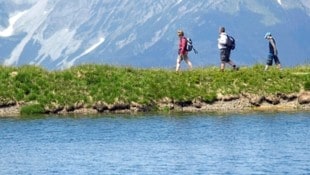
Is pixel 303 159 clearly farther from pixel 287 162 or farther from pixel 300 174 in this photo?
pixel 300 174

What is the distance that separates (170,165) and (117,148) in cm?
542

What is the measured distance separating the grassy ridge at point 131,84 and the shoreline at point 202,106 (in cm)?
31

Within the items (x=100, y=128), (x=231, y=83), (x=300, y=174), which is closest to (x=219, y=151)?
(x=300, y=174)

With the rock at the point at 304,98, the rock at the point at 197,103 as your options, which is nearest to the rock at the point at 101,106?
the rock at the point at 197,103

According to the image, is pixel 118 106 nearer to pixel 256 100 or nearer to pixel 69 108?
pixel 69 108

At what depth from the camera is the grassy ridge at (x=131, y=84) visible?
57.5m

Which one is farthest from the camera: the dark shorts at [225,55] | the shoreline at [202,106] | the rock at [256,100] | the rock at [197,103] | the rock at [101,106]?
the dark shorts at [225,55]

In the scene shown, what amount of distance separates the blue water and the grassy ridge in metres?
3.38

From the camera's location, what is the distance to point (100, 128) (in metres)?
48.8

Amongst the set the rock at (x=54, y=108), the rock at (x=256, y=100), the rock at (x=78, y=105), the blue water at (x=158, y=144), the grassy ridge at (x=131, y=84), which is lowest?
the blue water at (x=158, y=144)

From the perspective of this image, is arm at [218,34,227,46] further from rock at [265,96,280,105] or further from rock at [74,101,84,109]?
rock at [74,101,84,109]

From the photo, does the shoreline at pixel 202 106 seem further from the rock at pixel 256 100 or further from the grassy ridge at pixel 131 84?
the grassy ridge at pixel 131 84

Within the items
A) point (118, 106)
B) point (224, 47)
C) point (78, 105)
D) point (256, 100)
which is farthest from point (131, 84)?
point (256, 100)

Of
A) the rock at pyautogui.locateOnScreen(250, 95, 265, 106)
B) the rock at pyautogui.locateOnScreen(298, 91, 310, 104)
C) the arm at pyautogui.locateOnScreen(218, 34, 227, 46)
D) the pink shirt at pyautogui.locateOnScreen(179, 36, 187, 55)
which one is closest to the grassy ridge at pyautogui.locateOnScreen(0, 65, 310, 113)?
the rock at pyautogui.locateOnScreen(250, 95, 265, 106)
